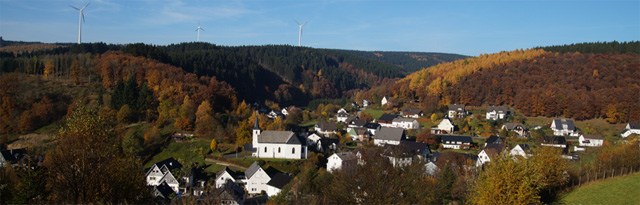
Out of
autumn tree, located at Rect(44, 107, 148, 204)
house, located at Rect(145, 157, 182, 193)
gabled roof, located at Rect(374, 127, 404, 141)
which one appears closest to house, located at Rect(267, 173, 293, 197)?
house, located at Rect(145, 157, 182, 193)

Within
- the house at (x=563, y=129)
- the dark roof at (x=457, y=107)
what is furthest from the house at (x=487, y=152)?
the dark roof at (x=457, y=107)

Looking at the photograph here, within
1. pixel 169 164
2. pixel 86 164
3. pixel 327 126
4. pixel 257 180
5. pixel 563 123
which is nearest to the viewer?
pixel 86 164

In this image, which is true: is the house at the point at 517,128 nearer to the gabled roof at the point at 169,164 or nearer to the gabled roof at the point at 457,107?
the gabled roof at the point at 457,107

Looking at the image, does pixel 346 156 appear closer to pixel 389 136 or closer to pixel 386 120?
pixel 389 136

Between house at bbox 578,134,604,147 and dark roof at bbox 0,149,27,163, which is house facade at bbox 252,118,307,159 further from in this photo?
house at bbox 578,134,604,147

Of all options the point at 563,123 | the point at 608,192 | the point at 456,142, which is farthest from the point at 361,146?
the point at 608,192
